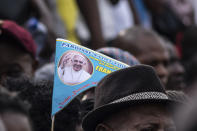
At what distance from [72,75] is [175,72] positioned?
129 inches

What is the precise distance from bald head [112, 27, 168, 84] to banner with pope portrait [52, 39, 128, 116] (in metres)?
2.11

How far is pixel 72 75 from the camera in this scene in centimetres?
341

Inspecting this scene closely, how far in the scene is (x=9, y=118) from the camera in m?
2.44

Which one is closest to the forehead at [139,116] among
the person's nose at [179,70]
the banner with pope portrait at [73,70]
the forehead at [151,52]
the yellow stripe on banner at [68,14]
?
the banner with pope portrait at [73,70]

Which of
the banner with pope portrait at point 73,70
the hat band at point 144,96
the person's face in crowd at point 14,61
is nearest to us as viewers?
the hat band at point 144,96

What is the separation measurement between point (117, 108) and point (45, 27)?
2965 millimetres

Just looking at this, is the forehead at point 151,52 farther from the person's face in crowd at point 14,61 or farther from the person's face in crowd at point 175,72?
the person's face in crowd at point 14,61

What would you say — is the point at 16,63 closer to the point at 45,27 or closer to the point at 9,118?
the point at 45,27

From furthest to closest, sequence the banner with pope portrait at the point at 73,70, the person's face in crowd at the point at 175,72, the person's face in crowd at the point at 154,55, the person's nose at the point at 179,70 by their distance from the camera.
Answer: the person's nose at the point at 179,70, the person's face in crowd at the point at 175,72, the person's face in crowd at the point at 154,55, the banner with pope portrait at the point at 73,70

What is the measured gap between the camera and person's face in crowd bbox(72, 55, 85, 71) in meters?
3.41

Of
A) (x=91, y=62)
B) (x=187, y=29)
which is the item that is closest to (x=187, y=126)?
(x=91, y=62)

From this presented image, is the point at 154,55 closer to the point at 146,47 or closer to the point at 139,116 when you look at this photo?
the point at 146,47

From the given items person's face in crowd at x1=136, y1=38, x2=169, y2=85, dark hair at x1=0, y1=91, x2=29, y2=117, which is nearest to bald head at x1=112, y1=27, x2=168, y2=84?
person's face in crowd at x1=136, y1=38, x2=169, y2=85

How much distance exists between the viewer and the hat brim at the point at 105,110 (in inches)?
124
